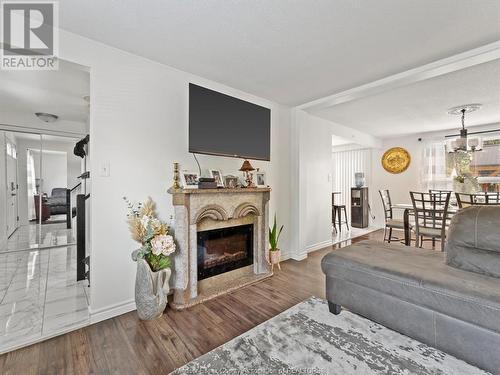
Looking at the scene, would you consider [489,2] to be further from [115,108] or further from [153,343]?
[153,343]

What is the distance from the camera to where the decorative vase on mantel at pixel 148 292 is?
6.37ft

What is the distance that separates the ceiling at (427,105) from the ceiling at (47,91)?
335cm

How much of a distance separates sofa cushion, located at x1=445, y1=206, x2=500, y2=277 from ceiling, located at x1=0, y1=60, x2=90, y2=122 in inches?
133

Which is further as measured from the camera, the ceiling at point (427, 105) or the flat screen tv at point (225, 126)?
the ceiling at point (427, 105)

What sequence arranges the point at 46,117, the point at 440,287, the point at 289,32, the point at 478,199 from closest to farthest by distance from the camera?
the point at 440,287 → the point at 289,32 → the point at 478,199 → the point at 46,117

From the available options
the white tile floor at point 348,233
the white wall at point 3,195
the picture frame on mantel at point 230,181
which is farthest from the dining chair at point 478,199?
the white wall at point 3,195

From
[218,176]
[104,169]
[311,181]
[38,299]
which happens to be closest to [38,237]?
[38,299]

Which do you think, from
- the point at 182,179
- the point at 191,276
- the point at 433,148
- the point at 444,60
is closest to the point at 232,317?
the point at 191,276

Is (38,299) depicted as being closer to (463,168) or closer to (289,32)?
(289,32)

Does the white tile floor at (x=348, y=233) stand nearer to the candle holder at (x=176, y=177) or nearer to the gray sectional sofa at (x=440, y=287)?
the gray sectional sofa at (x=440, y=287)

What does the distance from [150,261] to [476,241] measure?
8.66 ft

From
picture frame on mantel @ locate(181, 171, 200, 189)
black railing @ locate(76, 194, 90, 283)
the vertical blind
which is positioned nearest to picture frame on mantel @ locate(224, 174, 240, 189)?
picture frame on mantel @ locate(181, 171, 200, 189)

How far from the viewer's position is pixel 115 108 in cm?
208

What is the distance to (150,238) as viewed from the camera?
2.04 metres
